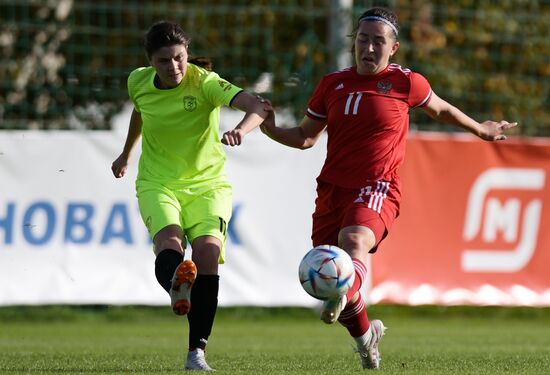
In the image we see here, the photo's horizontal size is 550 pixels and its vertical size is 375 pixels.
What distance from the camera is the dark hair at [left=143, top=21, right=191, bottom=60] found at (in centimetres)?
702

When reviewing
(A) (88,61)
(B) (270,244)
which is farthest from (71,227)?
(A) (88,61)

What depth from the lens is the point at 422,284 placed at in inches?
486

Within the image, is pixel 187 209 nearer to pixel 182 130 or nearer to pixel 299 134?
pixel 182 130

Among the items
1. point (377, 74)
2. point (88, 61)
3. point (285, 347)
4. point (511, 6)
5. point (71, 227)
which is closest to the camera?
point (377, 74)

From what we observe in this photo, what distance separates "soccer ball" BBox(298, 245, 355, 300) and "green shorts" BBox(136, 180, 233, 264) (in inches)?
32.1

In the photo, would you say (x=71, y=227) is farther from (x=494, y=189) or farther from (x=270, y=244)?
(x=494, y=189)

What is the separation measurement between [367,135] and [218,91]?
0.84 meters

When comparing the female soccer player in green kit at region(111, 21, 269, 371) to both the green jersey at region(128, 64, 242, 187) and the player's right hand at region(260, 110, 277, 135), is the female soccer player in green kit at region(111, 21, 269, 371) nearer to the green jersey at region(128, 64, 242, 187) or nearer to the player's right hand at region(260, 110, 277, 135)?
the green jersey at region(128, 64, 242, 187)

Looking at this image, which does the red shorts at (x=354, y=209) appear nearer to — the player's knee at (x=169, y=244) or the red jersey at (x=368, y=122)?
the red jersey at (x=368, y=122)

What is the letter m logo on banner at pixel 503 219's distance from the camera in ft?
40.8

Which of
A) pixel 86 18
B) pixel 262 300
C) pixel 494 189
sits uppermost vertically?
pixel 86 18

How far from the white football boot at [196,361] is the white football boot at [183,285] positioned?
0.44 meters

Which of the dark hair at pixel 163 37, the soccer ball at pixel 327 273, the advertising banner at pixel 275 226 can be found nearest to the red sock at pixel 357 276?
the soccer ball at pixel 327 273

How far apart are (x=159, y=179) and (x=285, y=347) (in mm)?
2549
